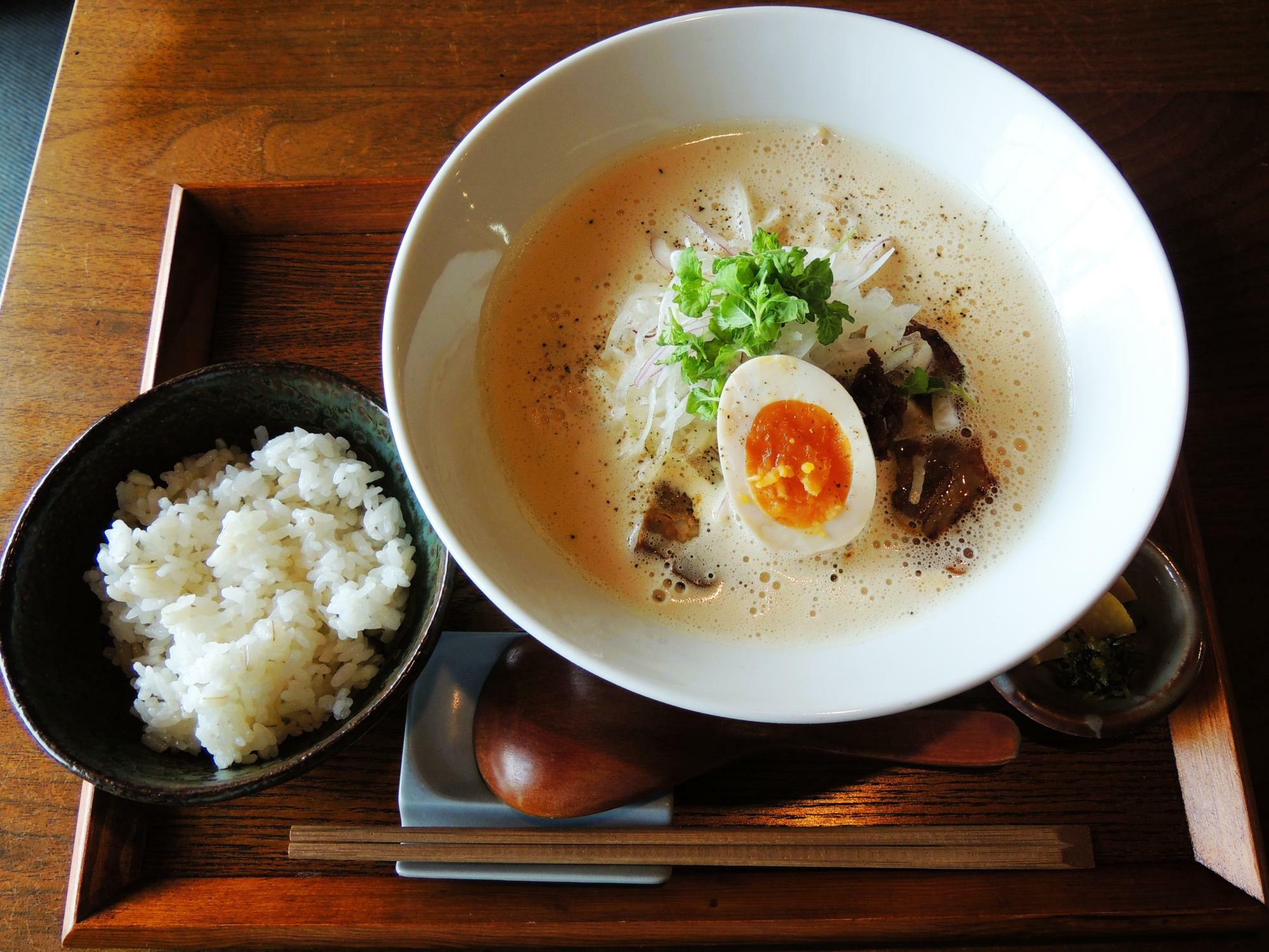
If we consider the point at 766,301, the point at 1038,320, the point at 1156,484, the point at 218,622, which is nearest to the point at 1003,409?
the point at 1038,320

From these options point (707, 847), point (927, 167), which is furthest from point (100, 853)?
point (927, 167)

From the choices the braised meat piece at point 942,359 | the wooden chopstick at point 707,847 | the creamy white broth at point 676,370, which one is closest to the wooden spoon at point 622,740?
the wooden chopstick at point 707,847

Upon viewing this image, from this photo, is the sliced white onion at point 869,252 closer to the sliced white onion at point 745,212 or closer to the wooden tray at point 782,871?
the sliced white onion at point 745,212

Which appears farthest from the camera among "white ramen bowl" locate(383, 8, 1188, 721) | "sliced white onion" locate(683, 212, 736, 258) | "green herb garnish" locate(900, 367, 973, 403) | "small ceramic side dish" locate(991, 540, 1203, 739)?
"sliced white onion" locate(683, 212, 736, 258)

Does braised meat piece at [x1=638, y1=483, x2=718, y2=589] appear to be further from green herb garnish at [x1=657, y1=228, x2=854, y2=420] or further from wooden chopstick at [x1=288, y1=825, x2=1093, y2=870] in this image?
wooden chopstick at [x1=288, y1=825, x2=1093, y2=870]

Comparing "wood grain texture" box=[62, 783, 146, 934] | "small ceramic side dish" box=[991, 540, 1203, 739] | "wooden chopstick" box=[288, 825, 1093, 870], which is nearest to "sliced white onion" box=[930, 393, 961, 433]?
"small ceramic side dish" box=[991, 540, 1203, 739]

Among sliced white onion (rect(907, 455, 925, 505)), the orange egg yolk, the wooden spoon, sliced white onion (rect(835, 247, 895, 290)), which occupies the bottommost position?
the wooden spoon
